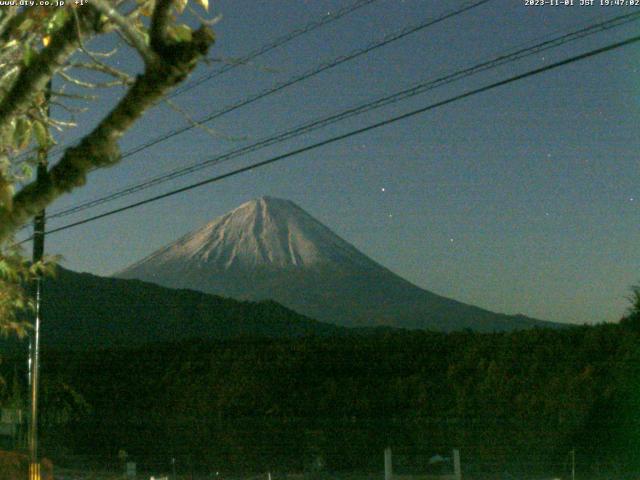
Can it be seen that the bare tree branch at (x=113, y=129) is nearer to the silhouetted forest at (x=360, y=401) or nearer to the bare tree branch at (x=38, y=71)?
the bare tree branch at (x=38, y=71)

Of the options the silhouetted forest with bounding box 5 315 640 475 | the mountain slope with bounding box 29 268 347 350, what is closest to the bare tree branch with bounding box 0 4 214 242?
the silhouetted forest with bounding box 5 315 640 475

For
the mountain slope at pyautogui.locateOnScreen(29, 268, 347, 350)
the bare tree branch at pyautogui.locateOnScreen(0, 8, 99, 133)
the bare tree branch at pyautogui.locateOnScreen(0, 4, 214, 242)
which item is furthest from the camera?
the mountain slope at pyautogui.locateOnScreen(29, 268, 347, 350)

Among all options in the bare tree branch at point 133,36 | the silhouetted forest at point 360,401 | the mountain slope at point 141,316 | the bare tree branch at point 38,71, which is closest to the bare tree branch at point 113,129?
the bare tree branch at point 133,36

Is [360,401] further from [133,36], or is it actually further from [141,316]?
[141,316]

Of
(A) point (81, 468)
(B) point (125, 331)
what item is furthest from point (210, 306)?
(A) point (81, 468)

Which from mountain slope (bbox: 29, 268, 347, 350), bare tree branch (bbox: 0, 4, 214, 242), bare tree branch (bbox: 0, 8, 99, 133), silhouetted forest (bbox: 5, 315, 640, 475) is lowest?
silhouetted forest (bbox: 5, 315, 640, 475)

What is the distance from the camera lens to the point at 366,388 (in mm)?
28453

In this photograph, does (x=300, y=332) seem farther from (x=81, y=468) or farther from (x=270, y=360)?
(x=81, y=468)

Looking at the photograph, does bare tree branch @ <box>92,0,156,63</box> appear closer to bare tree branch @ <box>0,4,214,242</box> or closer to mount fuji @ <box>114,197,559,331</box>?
bare tree branch @ <box>0,4,214,242</box>

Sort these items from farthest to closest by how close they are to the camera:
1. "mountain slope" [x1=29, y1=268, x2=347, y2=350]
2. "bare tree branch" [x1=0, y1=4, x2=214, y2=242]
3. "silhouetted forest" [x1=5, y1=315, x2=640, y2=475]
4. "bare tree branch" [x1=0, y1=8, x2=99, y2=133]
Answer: "mountain slope" [x1=29, y1=268, x2=347, y2=350]
"silhouetted forest" [x1=5, y1=315, x2=640, y2=475]
"bare tree branch" [x1=0, y1=8, x2=99, y2=133]
"bare tree branch" [x1=0, y1=4, x2=214, y2=242]

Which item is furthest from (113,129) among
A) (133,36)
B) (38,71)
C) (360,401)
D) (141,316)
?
(141,316)

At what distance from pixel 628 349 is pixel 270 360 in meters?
12.8

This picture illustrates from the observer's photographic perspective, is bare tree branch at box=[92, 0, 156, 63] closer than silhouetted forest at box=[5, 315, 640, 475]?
Yes

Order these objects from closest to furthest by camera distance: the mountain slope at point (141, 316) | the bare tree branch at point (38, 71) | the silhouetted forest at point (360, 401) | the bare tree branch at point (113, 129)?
the bare tree branch at point (113, 129), the bare tree branch at point (38, 71), the silhouetted forest at point (360, 401), the mountain slope at point (141, 316)
